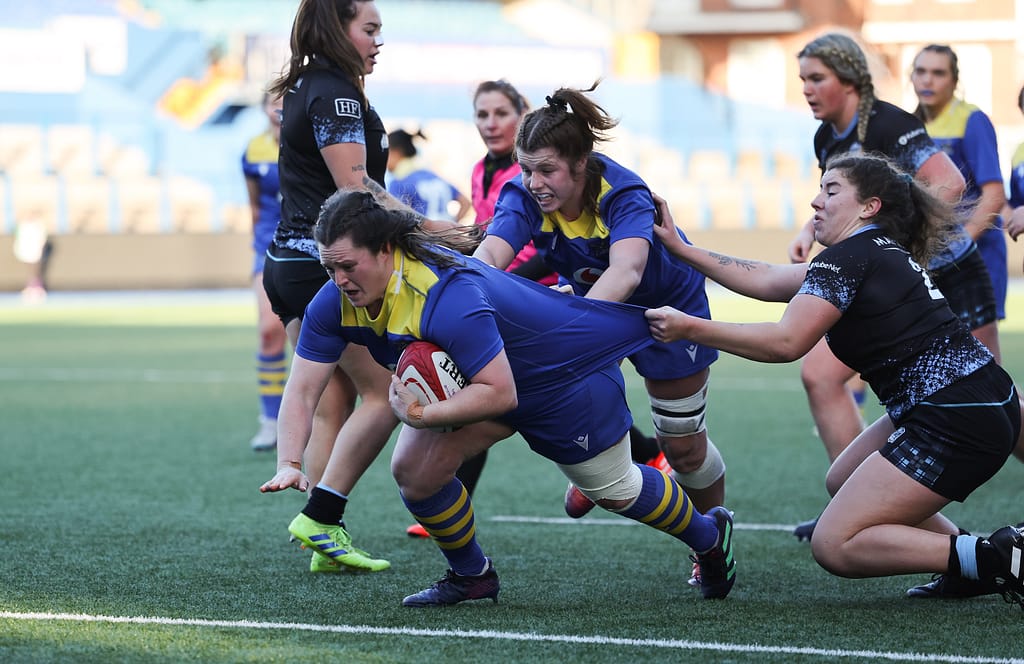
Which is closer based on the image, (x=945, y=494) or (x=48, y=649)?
(x=48, y=649)

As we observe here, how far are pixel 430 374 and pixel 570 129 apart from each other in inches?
38.4

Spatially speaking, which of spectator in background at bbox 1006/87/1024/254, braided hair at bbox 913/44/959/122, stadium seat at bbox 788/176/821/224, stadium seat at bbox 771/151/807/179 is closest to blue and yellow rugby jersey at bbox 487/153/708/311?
spectator in background at bbox 1006/87/1024/254

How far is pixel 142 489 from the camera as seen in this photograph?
22.4ft

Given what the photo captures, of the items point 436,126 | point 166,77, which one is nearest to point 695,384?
point 436,126

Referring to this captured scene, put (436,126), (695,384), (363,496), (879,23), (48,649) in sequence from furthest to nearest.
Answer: (879,23)
(436,126)
(363,496)
(695,384)
(48,649)

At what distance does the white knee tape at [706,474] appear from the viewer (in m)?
5.02

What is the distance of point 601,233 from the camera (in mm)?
4438

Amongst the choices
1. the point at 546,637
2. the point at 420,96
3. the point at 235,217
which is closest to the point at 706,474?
the point at 546,637

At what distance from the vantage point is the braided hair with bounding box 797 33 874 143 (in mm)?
5250

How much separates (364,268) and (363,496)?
3.17 metres

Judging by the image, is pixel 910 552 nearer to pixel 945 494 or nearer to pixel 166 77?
pixel 945 494

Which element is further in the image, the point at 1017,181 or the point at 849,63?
the point at 1017,181

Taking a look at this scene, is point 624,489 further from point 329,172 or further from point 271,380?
point 271,380

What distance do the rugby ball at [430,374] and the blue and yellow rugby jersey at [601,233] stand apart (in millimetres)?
761
